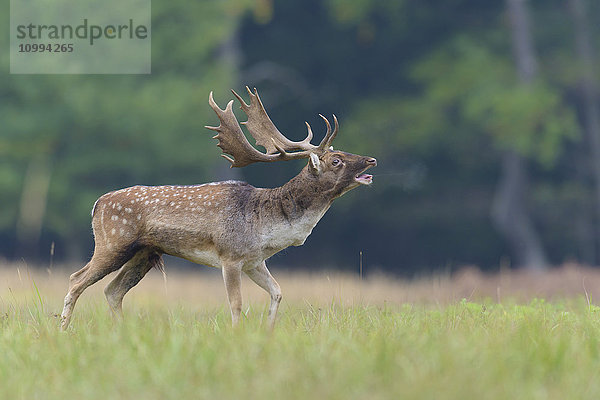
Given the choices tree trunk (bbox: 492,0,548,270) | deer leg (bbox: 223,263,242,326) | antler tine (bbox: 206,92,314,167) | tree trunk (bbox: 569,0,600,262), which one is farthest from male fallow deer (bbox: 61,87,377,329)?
tree trunk (bbox: 569,0,600,262)

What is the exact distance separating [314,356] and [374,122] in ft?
65.4

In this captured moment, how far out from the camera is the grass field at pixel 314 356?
4.89 meters

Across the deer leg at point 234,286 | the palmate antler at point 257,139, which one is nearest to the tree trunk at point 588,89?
the palmate antler at point 257,139

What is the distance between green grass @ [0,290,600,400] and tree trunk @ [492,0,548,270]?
17.5 meters

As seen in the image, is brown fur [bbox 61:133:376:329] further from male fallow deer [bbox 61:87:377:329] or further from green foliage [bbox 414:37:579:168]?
green foliage [bbox 414:37:579:168]

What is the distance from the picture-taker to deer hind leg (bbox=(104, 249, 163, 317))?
26.6 feet

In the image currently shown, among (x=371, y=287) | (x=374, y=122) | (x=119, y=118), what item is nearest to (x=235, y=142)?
(x=371, y=287)

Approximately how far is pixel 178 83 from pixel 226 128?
48.6 feet

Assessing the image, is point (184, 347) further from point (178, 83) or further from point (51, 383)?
point (178, 83)

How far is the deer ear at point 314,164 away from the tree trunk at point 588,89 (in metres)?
18.2

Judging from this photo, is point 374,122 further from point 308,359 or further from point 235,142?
point 308,359

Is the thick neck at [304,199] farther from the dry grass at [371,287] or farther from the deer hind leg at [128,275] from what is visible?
the dry grass at [371,287]

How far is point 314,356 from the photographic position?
5.41 metres

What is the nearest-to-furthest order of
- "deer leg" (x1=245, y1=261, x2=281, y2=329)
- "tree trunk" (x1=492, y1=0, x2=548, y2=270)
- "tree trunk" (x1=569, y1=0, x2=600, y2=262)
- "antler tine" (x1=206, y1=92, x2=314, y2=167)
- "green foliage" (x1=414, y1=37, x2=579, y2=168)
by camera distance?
1. "deer leg" (x1=245, y1=261, x2=281, y2=329)
2. "antler tine" (x1=206, y1=92, x2=314, y2=167)
3. "green foliage" (x1=414, y1=37, x2=579, y2=168)
4. "tree trunk" (x1=492, y1=0, x2=548, y2=270)
5. "tree trunk" (x1=569, y1=0, x2=600, y2=262)
